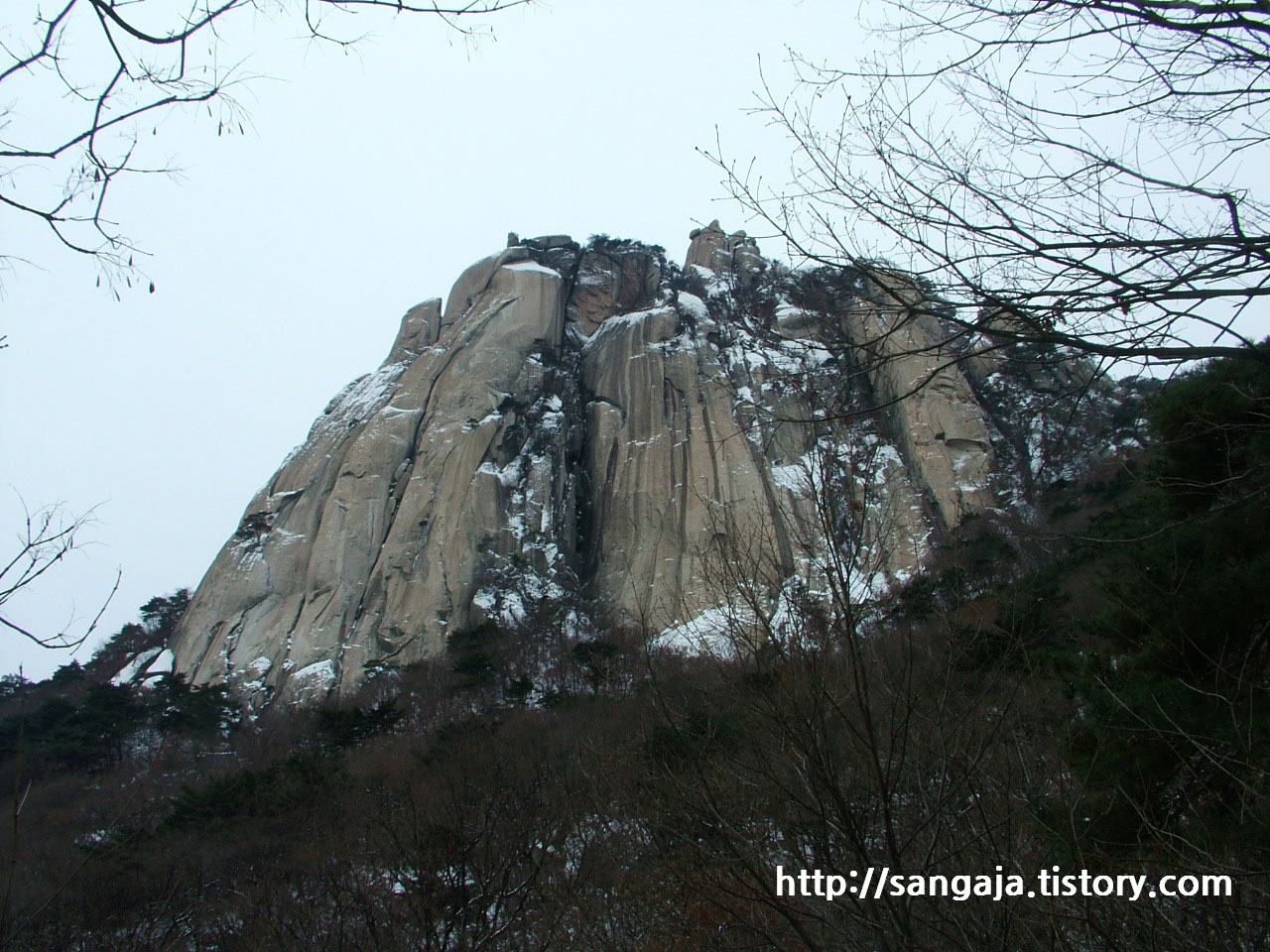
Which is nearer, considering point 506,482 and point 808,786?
point 808,786

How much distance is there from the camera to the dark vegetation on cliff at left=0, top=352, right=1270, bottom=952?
9.36 ft

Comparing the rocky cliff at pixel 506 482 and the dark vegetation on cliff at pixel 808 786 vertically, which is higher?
the rocky cliff at pixel 506 482

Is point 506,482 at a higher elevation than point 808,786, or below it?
higher

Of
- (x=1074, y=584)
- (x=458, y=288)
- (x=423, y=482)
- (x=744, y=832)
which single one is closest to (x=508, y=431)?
(x=423, y=482)

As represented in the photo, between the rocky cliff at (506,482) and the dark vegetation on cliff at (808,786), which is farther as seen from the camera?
the rocky cliff at (506,482)

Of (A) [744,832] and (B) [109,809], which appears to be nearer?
(A) [744,832]

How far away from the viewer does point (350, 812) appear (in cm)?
1366

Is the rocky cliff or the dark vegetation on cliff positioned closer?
the dark vegetation on cliff

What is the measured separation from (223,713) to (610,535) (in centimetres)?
1378

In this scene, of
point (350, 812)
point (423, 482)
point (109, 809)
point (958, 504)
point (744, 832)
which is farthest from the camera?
point (423, 482)

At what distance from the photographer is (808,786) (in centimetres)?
305

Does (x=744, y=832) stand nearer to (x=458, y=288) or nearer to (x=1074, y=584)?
(x=1074, y=584)

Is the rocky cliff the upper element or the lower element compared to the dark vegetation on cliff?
upper

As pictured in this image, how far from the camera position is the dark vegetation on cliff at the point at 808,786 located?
9.36ft
